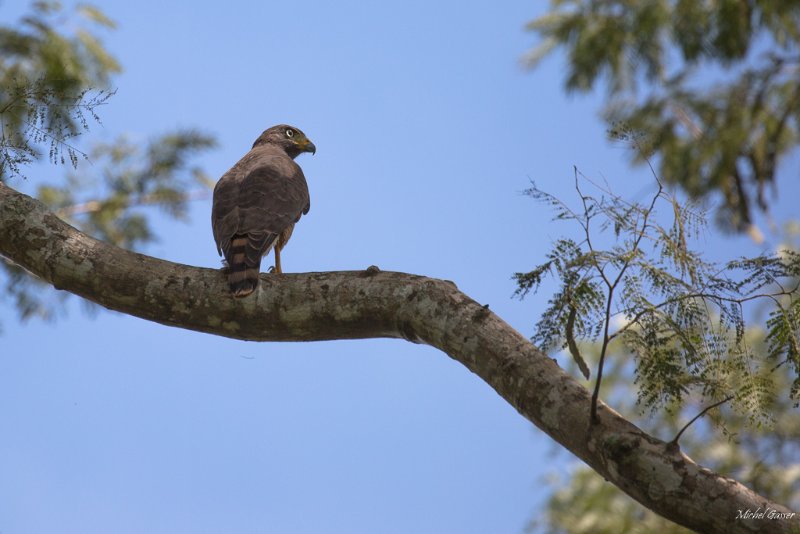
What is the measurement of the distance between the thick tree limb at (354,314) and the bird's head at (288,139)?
13.2 feet

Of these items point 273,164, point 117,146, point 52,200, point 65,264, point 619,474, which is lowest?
point 619,474

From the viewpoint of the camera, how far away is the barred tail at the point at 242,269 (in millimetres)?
4555

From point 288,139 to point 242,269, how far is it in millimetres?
4123

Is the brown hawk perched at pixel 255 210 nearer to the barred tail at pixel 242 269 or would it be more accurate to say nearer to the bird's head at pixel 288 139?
the barred tail at pixel 242 269

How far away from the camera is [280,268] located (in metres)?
6.53

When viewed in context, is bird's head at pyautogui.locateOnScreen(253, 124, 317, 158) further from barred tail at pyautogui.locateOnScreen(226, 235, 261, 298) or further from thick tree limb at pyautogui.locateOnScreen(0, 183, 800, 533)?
thick tree limb at pyautogui.locateOnScreen(0, 183, 800, 533)

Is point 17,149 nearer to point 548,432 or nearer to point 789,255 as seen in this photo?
point 548,432

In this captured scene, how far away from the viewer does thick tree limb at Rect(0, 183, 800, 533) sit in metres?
3.64

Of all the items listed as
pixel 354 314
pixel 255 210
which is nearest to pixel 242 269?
pixel 354 314

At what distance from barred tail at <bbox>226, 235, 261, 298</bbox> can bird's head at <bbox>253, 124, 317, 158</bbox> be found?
333 cm

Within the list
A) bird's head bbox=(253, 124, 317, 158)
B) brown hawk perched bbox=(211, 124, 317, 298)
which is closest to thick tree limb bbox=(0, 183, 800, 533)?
brown hawk perched bbox=(211, 124, 317, 298)

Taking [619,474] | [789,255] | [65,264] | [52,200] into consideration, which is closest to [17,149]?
[65,264]

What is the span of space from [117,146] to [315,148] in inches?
98.0

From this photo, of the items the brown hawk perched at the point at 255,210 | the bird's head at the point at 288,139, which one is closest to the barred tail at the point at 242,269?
the brown hawk perched at the point at 255,210
